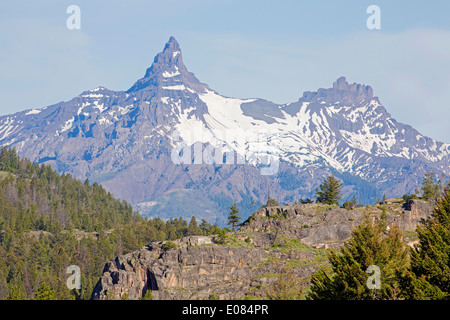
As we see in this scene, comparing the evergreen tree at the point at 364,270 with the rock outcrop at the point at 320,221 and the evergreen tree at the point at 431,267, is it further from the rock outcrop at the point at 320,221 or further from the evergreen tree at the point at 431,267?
the rock outcrop at the point at 320,221

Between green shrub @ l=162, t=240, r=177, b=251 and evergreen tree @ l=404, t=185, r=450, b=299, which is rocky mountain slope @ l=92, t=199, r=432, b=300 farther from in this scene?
evergreen tree @ l=404, t=185, r=450, b=299

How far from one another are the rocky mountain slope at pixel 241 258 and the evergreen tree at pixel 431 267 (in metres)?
56.3

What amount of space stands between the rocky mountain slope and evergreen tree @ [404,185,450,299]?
185 feet

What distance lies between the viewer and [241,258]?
141750mm

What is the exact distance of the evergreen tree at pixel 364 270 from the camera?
66938 mm

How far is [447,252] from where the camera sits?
65250mm

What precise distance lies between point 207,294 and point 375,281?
64307 mm

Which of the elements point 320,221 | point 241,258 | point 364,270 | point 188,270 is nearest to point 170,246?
point 188,270

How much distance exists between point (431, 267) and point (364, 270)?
7.18 meters

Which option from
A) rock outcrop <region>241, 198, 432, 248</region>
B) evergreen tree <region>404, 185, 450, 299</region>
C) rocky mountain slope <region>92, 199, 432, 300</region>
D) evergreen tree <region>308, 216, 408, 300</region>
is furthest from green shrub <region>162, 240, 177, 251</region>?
evergreen tree <region>404, 185, 450, 299</region>

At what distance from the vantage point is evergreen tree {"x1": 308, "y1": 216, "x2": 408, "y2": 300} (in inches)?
2635

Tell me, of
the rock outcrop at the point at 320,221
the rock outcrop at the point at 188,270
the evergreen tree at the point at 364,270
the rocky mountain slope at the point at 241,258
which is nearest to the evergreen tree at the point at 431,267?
the evergreen tree at the point at 364,270
